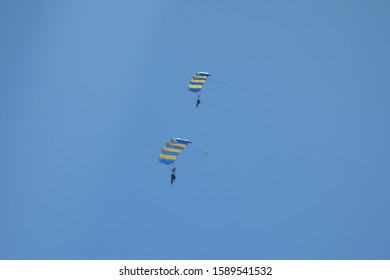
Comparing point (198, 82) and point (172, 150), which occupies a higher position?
point (198, 82)

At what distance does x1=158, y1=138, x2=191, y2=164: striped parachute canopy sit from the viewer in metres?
46.2

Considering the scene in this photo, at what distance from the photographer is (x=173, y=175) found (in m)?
47.8

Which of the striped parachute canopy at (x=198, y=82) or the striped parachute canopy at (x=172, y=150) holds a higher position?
the striped parachute canopy at (x=198, y=82)

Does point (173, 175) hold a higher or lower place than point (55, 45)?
lower

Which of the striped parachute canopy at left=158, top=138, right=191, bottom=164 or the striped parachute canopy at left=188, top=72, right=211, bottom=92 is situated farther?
the striped parachute canopy at left=188, top=72, right=211, bottom=92

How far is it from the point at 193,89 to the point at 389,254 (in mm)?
21301

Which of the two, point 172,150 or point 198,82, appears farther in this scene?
point 198,82

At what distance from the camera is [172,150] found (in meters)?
46.6

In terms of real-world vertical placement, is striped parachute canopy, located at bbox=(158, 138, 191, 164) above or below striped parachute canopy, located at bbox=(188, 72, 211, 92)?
below

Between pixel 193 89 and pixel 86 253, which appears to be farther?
Answer: pixel 86 253

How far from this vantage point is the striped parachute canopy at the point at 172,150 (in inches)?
1821
